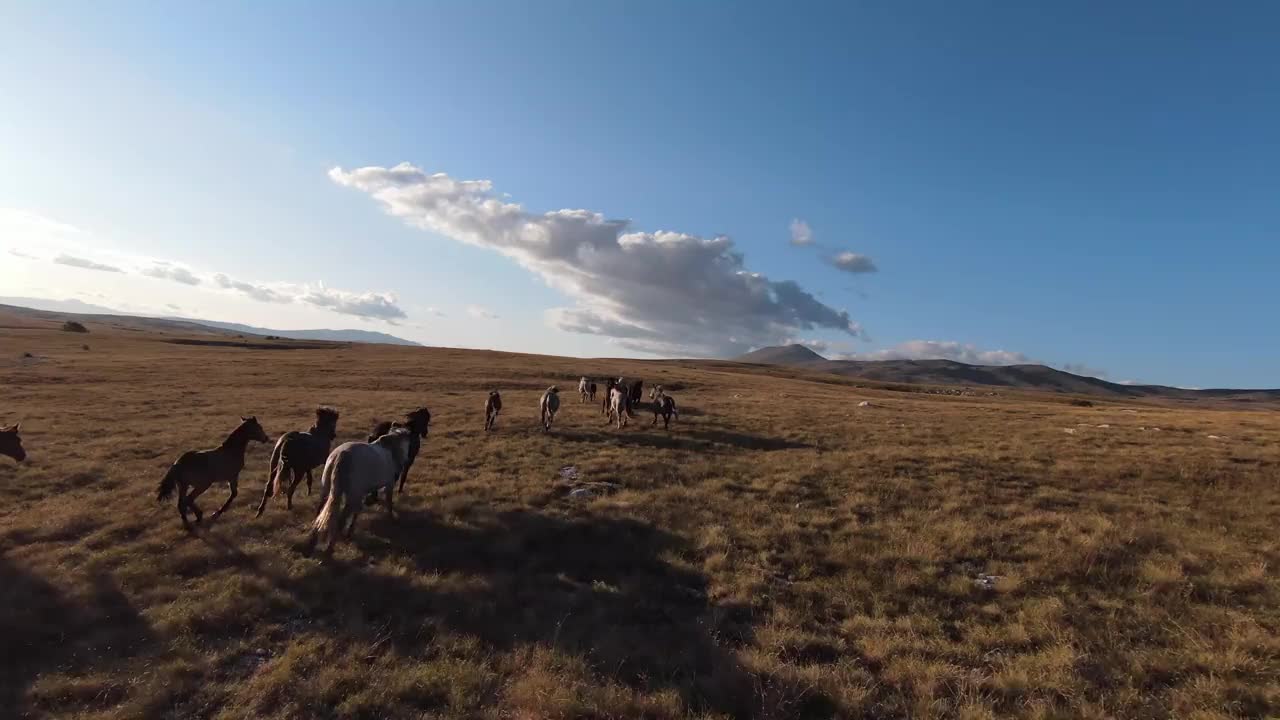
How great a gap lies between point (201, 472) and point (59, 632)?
4795 mm

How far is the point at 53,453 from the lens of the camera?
1856 centimetres

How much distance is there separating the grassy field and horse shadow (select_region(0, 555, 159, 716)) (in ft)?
0.14

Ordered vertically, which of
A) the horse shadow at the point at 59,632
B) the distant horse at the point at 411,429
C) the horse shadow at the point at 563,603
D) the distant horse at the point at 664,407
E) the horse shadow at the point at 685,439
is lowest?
the horse shadow at the point at 59,632

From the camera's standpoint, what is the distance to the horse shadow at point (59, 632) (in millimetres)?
6898

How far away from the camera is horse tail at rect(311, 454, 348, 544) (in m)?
10.8

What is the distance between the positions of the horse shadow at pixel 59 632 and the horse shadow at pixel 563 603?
1.94 metres

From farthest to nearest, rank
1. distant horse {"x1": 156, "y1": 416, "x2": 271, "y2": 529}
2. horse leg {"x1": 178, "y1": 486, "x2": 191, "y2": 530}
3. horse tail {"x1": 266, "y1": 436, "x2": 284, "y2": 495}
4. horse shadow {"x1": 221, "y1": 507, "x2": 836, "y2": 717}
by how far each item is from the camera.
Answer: horse tail {"x1": 266, "y1": 436, "x2": 284, "y2": 495}
distant horse {"x1": 156, "y1": 416, "x2": 271, "y2": 529}
horse leg {"x1": 178, "y1": 486, "x2": 191, "y2": 530}
horse shadow {"x1": 221, "y1": 507, "x2": 836, "y2": 717}

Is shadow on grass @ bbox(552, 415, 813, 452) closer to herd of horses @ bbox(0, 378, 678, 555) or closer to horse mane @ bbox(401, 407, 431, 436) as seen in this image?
horse mane @ bbox(401, 407, 431, 436)

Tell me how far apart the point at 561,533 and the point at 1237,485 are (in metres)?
19.3

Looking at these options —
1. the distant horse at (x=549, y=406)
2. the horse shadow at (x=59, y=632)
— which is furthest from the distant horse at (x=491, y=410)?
the horse shadow at (x=59, y=632)

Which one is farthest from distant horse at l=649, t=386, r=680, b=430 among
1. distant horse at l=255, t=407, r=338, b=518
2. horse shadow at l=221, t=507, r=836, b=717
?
distant horse at l=255, t=407, r=338, b=518

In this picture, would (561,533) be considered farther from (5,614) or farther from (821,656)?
(5,614)

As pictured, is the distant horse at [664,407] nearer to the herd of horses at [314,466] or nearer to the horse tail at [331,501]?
the herd of horses at [314,466]

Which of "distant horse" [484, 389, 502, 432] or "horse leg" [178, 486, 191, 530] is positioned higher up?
"distant horse" [484, 389, 502, 432]
